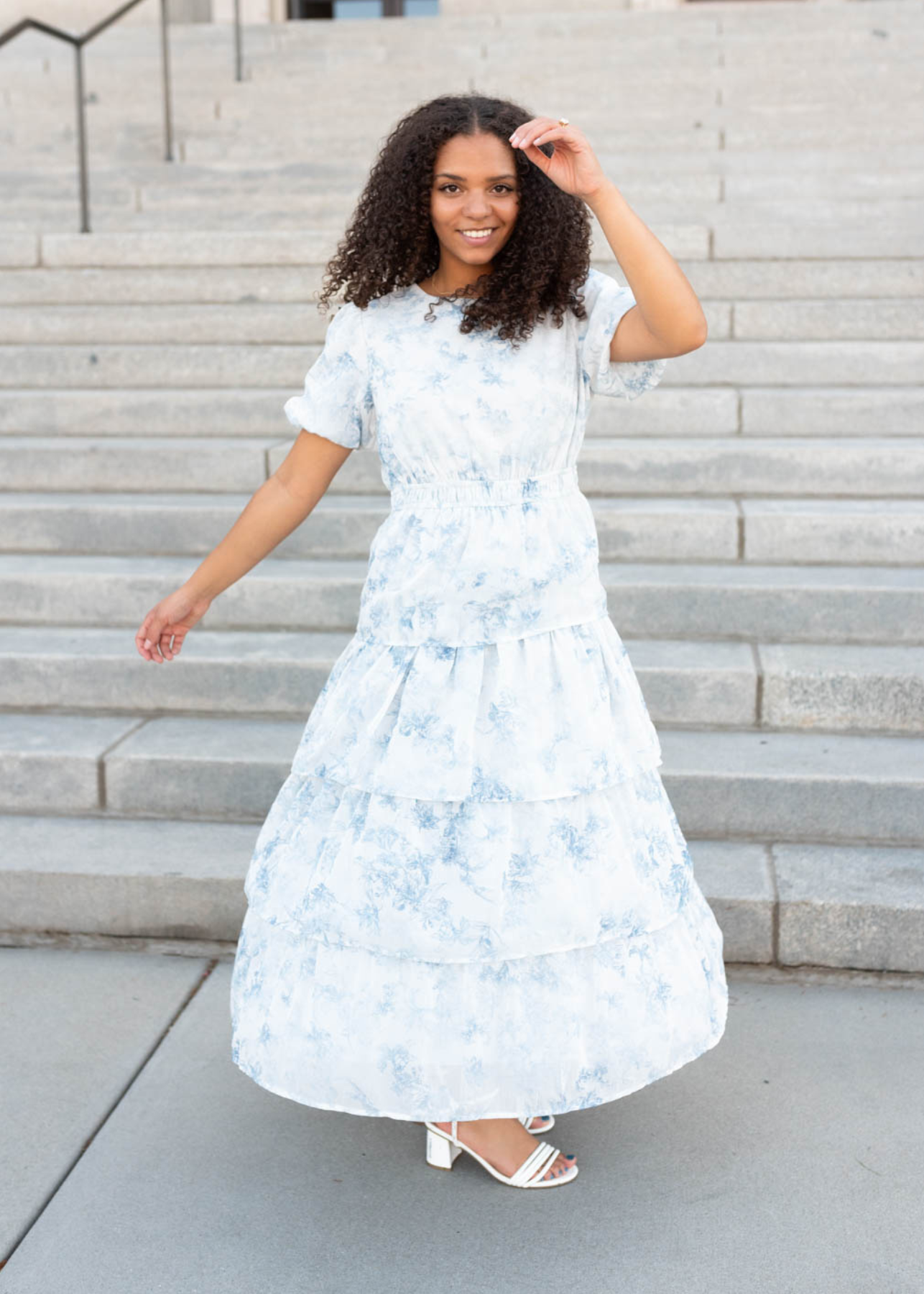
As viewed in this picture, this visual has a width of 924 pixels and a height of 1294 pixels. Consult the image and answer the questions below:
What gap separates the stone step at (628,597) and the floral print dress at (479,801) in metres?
1.79

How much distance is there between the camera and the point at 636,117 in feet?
24.7

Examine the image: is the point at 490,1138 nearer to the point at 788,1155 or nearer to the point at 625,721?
the point at 788,1155

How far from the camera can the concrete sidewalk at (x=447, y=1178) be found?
223 centimetres

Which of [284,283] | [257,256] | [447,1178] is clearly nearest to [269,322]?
[284,283]

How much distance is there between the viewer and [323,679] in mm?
3959

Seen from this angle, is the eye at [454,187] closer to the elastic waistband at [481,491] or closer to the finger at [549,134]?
the finger at [549,134]

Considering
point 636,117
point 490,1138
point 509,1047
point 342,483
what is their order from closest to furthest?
1. point 509,1047
2. point 490,1138
3. point 342,483
4. point 636,117

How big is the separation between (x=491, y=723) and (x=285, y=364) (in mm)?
3513

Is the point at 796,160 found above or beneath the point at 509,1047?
above

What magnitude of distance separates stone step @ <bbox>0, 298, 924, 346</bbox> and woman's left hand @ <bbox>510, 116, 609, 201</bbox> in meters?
3.42

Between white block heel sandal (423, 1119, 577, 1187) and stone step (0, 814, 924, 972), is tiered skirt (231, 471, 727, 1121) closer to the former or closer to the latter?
white block heel sandal (423, 1119, 577, 1187)

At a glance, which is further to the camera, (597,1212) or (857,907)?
(857,907)

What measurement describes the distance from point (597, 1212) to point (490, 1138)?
0.72 feet

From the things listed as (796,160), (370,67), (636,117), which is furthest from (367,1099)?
(370,67)
